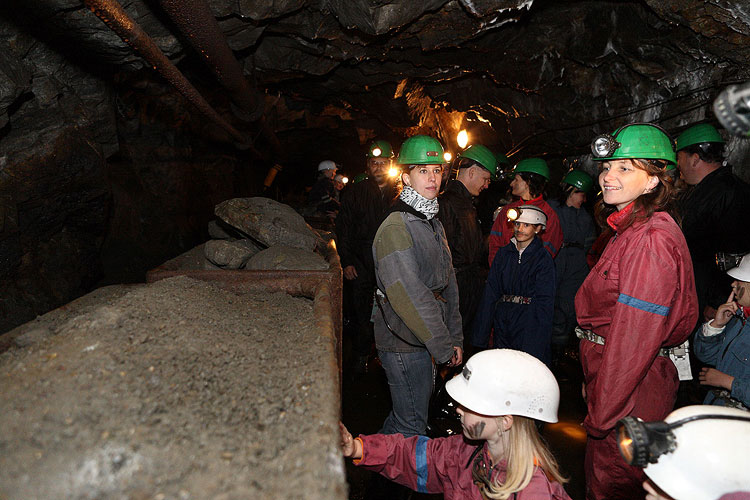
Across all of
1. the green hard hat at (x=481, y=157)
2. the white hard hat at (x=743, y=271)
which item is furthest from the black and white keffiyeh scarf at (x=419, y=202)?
the white hard hat at (x=743, y=271)

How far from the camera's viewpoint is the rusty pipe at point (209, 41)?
2.76 metres

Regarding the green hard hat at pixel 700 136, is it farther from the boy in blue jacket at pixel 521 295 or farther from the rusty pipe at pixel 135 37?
the rusty pipe at pixel 135 37

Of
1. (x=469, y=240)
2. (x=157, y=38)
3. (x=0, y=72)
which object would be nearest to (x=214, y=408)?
(x=469, y=240)

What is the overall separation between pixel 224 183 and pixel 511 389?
9089mm

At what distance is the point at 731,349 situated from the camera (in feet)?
7.48

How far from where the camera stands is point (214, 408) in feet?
3.59

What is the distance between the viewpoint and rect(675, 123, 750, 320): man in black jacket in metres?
3.06

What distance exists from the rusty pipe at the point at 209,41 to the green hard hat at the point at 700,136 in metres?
4.22

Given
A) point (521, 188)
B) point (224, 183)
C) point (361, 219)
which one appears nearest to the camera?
point (521, 188)

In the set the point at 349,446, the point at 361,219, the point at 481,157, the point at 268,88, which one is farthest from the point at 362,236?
the point at 268,88

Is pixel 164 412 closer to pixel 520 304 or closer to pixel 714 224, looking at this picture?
pixel 520 304

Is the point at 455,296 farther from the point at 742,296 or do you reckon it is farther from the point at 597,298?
the point at 742,296

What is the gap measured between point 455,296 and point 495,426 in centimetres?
128

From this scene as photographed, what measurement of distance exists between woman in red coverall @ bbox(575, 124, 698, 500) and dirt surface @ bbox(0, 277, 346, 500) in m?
1.34
